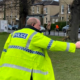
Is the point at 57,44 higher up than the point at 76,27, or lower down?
higher up

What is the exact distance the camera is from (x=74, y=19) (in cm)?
1605

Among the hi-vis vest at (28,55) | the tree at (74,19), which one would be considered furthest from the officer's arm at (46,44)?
the tree at (74,19)

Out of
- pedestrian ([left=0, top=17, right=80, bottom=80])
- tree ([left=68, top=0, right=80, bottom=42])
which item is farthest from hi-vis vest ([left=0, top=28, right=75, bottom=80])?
tree ([left=68, top=0, right=80, bottom=42])

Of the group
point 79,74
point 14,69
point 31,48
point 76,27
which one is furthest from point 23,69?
point 76,27

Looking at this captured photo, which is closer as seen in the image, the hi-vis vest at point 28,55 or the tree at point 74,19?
the hi-vis vest at point 28,55

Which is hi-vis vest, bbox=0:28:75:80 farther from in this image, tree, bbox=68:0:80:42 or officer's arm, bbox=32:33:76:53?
tree, bbox=68:0:80:42

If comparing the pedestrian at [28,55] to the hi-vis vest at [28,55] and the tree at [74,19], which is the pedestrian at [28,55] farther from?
the tree at [74,19]

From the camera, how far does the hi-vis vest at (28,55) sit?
319cm

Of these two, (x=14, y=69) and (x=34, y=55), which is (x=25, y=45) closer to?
(x=34, y=55)

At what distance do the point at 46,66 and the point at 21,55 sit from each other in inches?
18.9

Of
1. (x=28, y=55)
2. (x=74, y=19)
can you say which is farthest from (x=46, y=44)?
(x=74, y=19)

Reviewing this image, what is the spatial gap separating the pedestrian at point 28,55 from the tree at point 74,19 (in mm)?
12804

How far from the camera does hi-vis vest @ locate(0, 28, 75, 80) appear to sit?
10.5 feet

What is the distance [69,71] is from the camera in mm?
7008
